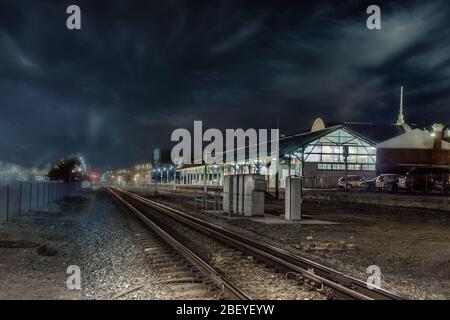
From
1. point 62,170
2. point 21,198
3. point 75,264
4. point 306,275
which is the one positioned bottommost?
point 75,264

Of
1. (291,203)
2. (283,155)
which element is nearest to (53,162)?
(283,155)

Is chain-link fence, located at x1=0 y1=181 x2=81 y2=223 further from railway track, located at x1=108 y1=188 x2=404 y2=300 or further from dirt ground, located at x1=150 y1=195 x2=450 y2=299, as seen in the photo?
railway track, located at x1=108 y1=188 x2=404 y2=300

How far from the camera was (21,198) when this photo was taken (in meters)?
24.2

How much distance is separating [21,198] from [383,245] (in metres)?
17.1

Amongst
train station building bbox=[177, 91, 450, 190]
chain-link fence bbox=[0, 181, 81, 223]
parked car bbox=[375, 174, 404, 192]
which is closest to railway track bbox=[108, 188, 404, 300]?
chain-link fence bbox=[0, 181, 81, 223]

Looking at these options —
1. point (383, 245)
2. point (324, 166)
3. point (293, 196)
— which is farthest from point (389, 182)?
point (383, 245)

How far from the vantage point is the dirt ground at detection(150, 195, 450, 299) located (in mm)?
10805

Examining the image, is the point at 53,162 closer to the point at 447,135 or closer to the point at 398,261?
the point at 447,135

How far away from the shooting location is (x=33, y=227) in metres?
21.0

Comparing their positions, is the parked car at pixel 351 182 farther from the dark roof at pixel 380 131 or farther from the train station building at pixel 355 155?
the dark roof at pixel 380 131

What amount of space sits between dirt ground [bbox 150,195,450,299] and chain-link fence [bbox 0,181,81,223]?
32.0ft

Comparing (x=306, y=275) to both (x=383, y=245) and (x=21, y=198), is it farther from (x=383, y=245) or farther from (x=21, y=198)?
(x=21, y=198)

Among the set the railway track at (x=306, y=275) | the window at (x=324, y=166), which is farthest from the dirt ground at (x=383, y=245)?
the window at (x=324, y=166)
